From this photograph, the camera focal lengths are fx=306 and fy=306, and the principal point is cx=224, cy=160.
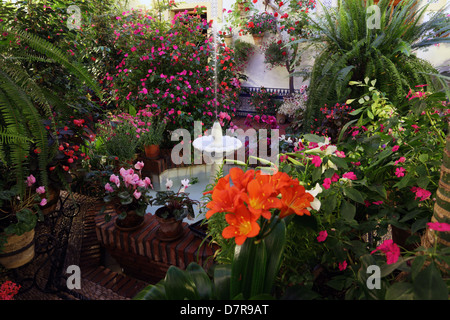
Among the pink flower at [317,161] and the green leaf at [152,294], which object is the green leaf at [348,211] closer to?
the pink flower at [317,161]

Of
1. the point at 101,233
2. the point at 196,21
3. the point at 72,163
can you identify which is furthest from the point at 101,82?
the point at 101,233

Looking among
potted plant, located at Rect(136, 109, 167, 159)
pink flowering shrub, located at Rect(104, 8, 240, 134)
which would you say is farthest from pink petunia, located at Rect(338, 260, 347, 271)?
pink flowering shrub, located at Rect(104, 8, 240, 134)

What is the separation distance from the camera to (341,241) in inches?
30.1

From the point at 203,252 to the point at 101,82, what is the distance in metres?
2.82

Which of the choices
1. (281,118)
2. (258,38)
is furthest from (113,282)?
(258,38)

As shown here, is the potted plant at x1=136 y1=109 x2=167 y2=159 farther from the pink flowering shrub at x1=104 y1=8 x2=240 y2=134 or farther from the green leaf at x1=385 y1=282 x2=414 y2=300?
the green leaf at x1=385 y1=282 x2=414 y2=300

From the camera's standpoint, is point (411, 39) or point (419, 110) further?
point (411, 39)

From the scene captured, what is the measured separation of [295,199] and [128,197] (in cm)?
96

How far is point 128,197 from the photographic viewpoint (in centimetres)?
137

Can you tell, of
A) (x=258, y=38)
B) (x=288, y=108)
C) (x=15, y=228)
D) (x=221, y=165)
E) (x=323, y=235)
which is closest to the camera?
(x=323, y=235)

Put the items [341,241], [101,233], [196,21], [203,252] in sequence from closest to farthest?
[341,241], [203,252], [101,233], [196,21]

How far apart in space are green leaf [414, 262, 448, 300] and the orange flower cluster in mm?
200

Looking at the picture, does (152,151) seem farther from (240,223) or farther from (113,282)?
(240,223)
